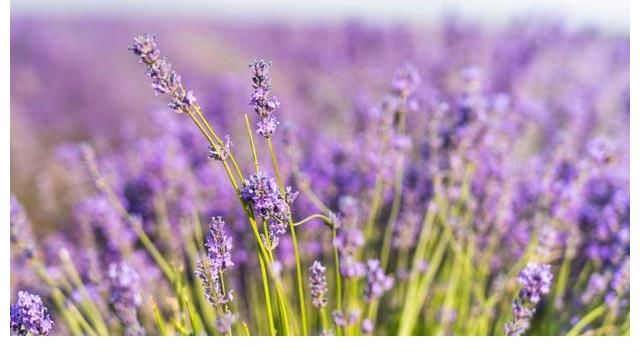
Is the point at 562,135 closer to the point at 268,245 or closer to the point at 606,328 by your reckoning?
the point at 606,328

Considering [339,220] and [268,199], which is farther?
[339,220]

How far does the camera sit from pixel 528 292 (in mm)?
1380

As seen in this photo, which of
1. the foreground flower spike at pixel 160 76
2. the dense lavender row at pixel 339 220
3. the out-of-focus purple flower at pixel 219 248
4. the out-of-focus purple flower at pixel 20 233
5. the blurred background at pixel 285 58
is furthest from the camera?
the blurred background at pixel 285 58

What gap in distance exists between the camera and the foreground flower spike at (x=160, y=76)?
1.18 meters

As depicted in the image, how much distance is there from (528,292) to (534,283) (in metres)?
0.02

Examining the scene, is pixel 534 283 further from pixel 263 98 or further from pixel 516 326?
pixel 263 98

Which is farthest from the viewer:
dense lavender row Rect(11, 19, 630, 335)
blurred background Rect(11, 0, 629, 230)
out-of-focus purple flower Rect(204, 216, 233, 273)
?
blurred background Rect(11, 0, 629, 230)

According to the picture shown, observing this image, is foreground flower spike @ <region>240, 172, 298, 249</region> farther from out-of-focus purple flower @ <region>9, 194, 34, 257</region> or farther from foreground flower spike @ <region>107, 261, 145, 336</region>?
out-of-focus purple flower @ <region>9, 194, 34, 257</region>

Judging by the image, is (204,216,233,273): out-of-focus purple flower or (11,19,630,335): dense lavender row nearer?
(204,216,233,273): out-of-focus purple flower

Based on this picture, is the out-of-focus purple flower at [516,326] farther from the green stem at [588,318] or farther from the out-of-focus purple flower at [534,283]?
the green stem at [588,318]

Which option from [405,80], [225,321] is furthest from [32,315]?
[405,80]

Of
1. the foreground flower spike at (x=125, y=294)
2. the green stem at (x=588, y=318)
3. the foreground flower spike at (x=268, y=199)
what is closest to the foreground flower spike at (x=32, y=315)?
the foreground flower spike at (x=125, y=294)

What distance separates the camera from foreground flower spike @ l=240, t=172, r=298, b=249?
1.22m

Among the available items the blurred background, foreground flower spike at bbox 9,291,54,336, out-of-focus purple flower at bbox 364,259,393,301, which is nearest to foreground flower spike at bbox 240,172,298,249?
out-of-focus purple flower at bbox 364,259,393,301
